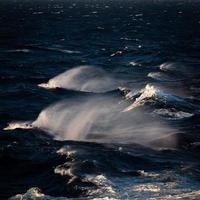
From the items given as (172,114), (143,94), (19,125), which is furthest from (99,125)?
(143,94)

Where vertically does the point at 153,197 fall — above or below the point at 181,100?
above

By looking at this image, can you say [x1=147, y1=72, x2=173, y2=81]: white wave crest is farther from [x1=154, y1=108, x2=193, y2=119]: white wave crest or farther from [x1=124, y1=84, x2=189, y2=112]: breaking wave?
[x1=154, y1=108, x2=193, y2=119]: white wave crest

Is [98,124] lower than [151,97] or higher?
higher

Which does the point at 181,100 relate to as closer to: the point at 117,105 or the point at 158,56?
the point at 117,105

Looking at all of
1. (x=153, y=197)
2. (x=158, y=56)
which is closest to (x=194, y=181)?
(x=153, y=197)

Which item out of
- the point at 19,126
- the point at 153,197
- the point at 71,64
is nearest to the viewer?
the point at 153,197

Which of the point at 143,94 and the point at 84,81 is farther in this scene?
the point at 84,81

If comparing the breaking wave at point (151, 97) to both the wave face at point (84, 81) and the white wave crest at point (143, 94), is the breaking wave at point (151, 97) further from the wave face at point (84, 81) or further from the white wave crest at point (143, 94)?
the wave face at point (84, 81)

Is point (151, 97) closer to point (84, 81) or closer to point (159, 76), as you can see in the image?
point (84, 81)
